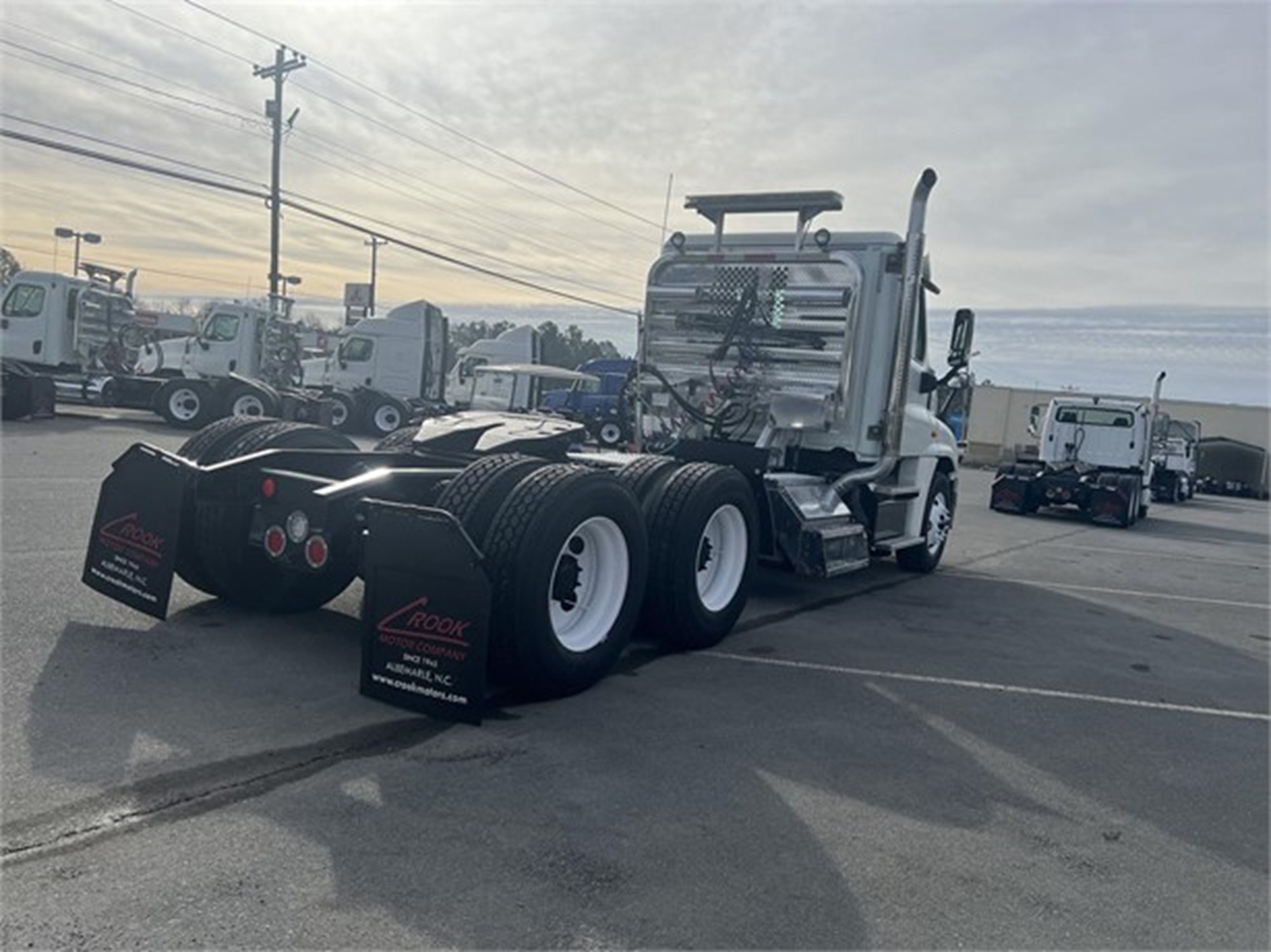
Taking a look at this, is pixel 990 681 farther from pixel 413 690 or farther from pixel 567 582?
pixel 413 690

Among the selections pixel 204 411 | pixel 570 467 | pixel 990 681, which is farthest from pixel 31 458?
pixel 990 681

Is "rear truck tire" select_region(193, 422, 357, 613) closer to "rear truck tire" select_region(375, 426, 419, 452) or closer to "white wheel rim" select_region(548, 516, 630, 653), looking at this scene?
"rear truck tire" select_region(375, 426, 419, 452)

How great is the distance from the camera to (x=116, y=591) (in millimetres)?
5418

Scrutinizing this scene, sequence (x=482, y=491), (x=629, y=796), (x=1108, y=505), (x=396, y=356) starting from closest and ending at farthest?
(x=629, y=796)
(x=482, y=491)
(x=1108, y=505)
(x=396, y=356)

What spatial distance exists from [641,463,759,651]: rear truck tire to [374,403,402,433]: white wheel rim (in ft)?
66.1

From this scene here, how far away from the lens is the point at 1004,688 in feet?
19.4

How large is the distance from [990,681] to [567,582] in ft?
9.33

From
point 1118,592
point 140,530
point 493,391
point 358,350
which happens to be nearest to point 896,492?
point 1118,592

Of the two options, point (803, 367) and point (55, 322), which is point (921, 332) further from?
point (55, 322)

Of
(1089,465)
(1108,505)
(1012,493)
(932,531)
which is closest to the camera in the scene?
(932,531)

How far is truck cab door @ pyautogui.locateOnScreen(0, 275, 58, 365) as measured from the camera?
2112 centimetres

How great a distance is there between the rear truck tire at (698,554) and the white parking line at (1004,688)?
27cm

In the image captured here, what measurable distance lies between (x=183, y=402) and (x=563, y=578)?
19.3 metres

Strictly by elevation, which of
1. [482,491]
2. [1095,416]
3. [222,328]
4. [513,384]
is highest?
[222,328]
